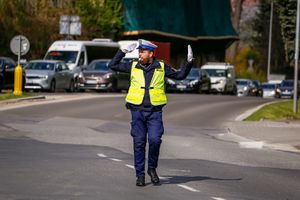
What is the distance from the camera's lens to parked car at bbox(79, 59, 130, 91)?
4625 centimetres

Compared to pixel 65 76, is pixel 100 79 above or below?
below

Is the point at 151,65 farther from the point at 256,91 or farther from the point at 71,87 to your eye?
the point at 256,91

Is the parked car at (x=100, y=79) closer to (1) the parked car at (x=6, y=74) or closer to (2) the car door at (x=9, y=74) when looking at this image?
(1) the parked car at (x=6, y=74)

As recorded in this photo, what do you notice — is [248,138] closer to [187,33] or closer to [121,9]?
[121,9]

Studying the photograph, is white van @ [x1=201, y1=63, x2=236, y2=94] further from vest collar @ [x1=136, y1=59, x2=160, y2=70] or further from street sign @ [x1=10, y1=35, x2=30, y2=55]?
vest collar @ [x1=136, y1=59, x2=160, y2=70]

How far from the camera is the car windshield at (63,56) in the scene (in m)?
49.2

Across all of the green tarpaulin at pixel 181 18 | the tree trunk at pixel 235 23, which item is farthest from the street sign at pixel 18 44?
the tree trunk at pixel 235 23

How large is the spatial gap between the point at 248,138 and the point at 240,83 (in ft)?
144

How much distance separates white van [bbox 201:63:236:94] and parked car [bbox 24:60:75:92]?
14.4 m

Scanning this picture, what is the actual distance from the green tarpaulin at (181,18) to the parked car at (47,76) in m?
24.6

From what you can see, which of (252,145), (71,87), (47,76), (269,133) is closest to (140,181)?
(252,145)

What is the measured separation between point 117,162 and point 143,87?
344 cm

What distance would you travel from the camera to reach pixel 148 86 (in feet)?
40.6

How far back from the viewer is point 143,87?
12375 mm
